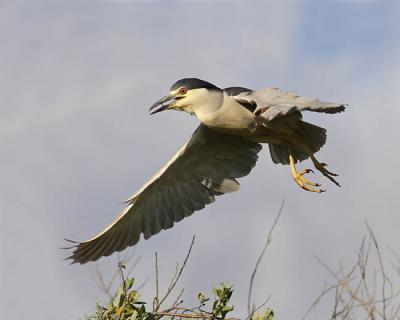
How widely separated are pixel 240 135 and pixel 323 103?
4.69ft

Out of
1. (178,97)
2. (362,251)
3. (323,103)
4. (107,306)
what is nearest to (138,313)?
(107,306)

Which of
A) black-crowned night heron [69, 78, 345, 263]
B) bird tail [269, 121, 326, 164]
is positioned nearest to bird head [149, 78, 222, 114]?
black-crowned night heron [69, 78, 345, 263]

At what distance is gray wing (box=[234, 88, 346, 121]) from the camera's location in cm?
462

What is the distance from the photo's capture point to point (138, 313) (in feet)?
14.2

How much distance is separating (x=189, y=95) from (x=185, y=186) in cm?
100

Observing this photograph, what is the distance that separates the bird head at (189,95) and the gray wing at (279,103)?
8.4 inches

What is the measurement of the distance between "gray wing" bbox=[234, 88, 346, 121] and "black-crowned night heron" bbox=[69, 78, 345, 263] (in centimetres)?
2

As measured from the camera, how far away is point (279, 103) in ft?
16.6

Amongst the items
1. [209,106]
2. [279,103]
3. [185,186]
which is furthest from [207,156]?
[279,103]

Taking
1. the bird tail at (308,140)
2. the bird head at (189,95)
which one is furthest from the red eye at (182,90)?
the bird tail at (308,140)

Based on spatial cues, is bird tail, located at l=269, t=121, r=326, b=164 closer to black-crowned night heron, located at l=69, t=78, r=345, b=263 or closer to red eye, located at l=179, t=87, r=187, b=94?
black-crowned night heron, located at l=69, t=78, r=345, b=263

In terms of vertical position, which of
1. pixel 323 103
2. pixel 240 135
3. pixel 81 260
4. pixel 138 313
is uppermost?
pixel 240 135

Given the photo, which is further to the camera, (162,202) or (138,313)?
(162,202)

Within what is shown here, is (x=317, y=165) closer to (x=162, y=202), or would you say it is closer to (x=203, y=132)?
(x=203, y=132)
